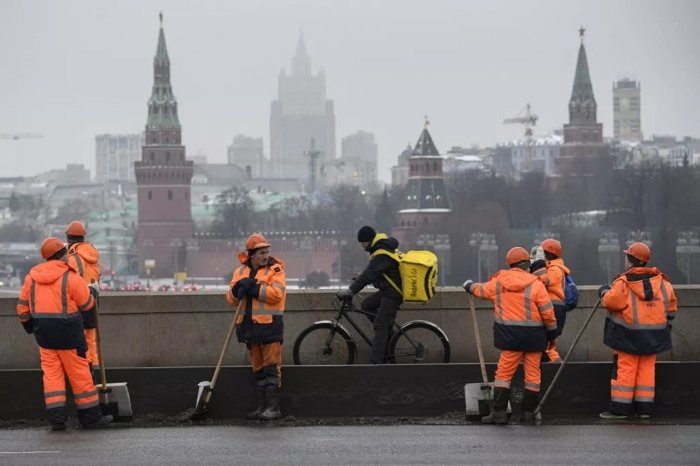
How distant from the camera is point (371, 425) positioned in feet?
59.7

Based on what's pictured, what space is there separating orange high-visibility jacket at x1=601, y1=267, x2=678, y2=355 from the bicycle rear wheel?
3175mm

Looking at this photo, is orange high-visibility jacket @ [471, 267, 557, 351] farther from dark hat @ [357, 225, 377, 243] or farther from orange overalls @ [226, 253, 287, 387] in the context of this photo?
dark hat @ [357, 225, 377, 243]

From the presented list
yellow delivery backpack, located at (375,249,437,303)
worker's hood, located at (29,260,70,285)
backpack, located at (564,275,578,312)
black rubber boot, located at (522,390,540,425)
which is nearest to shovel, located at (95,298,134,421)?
worker's hood, located at (29,260,70,285)

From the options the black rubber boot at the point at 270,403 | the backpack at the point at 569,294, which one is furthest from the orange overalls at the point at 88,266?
the backpack at the point at 569,294

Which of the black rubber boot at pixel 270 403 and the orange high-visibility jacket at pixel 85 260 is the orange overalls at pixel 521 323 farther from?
the orange high-visibility jacket at pixel 85 260

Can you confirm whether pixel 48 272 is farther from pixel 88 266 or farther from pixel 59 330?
pixel 88 266

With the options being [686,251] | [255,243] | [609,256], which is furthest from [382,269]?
[609,256]

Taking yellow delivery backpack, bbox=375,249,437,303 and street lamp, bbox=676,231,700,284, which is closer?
yellow delivery backpack, bbox=375,249,437,303

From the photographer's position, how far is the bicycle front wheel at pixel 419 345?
66.9ft

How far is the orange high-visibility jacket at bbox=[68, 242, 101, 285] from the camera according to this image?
766 inches

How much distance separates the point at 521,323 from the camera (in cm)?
1789

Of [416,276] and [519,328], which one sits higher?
[416,276]

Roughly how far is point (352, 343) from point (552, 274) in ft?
7.25

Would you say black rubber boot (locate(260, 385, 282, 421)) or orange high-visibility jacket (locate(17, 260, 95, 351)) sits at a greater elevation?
orange high-visibility jacket (locate(17, 260, 95, 351))
